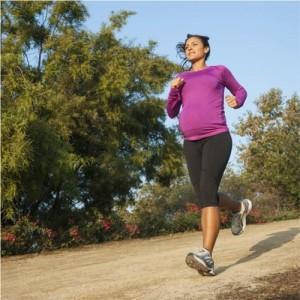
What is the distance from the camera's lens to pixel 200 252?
3.70 meters

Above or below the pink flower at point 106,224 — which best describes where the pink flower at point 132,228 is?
below

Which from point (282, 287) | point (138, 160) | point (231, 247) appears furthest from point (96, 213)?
point (282, 287)

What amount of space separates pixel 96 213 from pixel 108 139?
5.36 feet

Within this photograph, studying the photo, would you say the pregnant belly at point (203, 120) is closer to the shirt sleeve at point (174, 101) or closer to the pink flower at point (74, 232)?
the shirt sleeve at point (174, 101)

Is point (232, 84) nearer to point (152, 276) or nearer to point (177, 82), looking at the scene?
point (177, 82)

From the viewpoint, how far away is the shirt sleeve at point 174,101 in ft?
14.2

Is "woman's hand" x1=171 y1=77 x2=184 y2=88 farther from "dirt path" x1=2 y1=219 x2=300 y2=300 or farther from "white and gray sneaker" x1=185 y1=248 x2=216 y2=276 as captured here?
"dirt path" x1=2 y1=219 x2=300 y2=300

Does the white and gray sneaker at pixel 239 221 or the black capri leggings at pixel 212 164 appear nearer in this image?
the black capri leggings at pixel 212 164

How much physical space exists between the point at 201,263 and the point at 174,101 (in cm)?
145

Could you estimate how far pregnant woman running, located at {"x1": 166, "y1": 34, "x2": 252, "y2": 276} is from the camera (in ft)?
13.1

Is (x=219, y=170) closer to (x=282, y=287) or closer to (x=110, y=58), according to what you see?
(x=282, y=287)

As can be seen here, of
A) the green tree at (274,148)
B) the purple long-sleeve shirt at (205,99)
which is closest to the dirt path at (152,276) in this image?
the purple long-sleeve shirt at (205,99)

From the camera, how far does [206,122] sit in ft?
13.3

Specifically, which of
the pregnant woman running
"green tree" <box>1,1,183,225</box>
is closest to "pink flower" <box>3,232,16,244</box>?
"green tree" <box>1,1,183,225</box>
